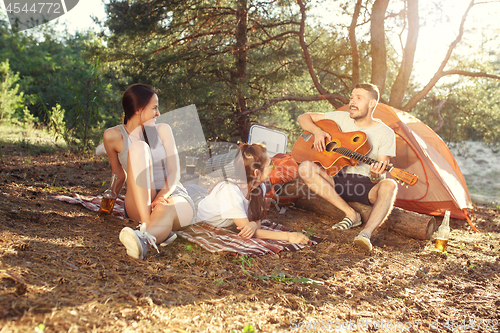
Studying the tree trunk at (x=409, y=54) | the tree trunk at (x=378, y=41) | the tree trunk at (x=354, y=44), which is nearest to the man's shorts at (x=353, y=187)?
the tree trunk at (x=378, y=41)

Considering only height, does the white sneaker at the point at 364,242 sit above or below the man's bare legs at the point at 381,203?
below

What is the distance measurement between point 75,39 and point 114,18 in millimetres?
24110

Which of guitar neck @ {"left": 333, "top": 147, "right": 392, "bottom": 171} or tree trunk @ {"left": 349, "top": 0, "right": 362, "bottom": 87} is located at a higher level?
tree trunk @ {"left": 349, "top": 0, "right": 362, "bottom": 87}

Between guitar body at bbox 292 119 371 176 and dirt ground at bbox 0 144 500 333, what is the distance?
32.1 inches

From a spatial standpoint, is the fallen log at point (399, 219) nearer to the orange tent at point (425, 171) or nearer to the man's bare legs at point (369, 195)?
the man's bare legs at point (369, 195)

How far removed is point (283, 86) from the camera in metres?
8.08

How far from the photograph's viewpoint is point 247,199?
114 inches

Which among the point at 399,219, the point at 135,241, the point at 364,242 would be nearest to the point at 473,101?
the point at 399,219

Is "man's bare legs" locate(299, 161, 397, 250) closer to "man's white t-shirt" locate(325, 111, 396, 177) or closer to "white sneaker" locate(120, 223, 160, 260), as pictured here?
"man's white t-shirt" locate(325, 111, 396, 177)

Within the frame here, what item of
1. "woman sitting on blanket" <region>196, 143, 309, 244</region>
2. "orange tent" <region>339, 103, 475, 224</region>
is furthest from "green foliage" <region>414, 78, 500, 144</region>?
"woman sitting on blanket" <region>196, 143, 309, 244</region>

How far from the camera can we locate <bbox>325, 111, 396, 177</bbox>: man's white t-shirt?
3.56 metres

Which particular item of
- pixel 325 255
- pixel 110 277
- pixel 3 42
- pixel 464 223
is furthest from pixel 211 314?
pixel 3 42

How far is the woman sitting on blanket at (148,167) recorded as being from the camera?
2408 mm

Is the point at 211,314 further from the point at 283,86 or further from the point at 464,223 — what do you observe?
the point at 283,86
